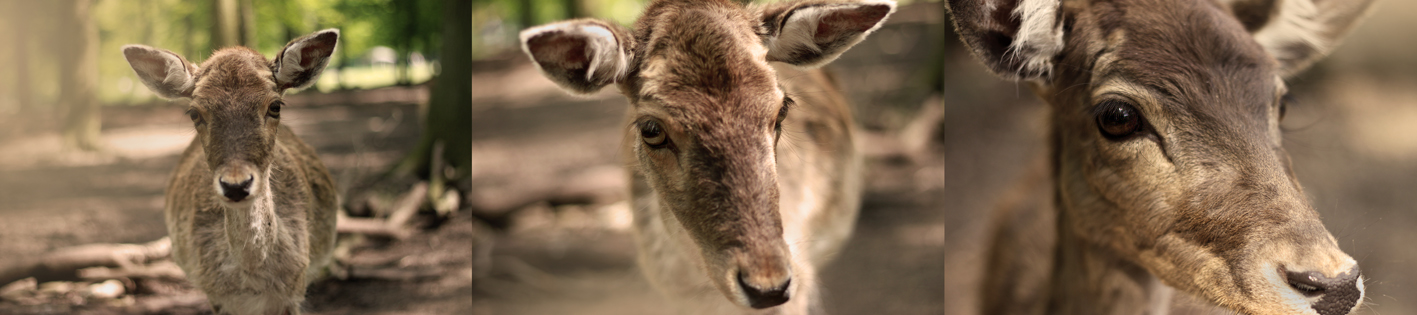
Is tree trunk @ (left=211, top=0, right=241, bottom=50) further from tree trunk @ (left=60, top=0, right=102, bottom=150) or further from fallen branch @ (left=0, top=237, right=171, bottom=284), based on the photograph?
fallen branch @ (left=0, top=237, right=171, bottom=284)

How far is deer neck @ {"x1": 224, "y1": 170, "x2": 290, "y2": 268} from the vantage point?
206cm

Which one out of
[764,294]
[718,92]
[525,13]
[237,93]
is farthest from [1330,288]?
[525,13]

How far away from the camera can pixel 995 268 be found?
244cm

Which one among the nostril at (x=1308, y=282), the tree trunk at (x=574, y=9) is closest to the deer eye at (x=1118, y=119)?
the nostril at (x=1308, y=282)

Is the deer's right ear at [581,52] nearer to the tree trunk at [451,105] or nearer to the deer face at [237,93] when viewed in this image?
the deer face at [237,93]

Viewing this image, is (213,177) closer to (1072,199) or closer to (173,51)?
(173,51)

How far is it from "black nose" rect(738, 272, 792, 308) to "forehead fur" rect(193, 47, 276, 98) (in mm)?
1483

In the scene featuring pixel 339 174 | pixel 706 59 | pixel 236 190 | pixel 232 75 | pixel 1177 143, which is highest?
pixel 706 59

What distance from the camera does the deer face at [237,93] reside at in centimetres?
198

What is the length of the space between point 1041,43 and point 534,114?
17.1ft

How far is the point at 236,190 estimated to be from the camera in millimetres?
1962

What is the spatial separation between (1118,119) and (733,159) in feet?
2.85

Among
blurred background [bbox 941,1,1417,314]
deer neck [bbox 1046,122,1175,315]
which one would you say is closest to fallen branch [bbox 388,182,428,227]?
blurred background [bbox 941,1,1417,314]

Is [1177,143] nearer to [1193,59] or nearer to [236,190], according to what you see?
[1193,59]
